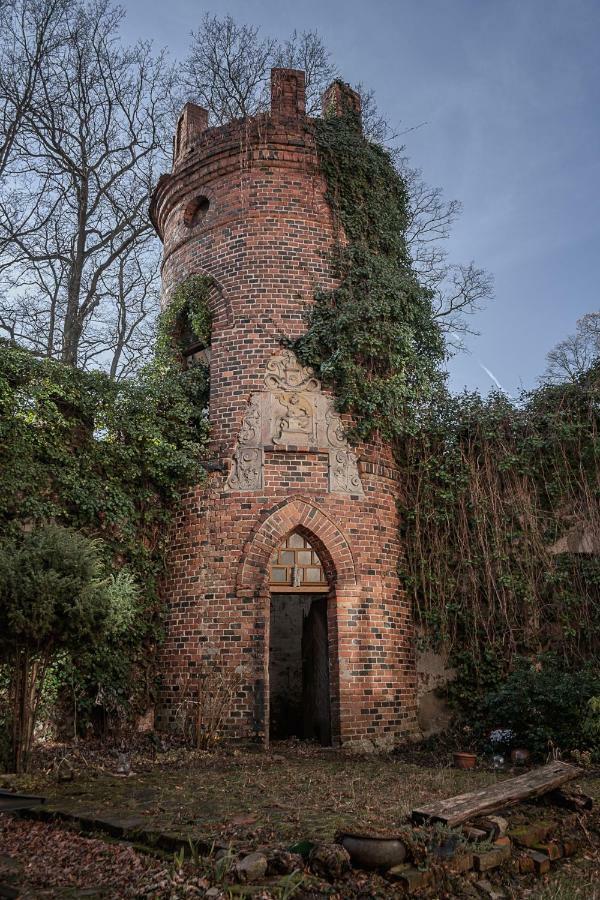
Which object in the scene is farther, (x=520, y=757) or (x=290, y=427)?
(x=290, y=427)

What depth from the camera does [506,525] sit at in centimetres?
1147

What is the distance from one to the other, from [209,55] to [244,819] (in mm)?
17266

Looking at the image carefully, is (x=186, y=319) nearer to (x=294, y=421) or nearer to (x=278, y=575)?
(x=294, y=421)

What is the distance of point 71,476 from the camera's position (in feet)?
32.7

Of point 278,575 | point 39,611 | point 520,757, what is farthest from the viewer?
point 278,575

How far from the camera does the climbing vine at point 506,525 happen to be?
35.8ft

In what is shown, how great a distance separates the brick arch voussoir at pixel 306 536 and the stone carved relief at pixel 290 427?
21.7 inches

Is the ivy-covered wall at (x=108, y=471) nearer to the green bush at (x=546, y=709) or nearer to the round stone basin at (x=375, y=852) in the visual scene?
the green bush at (x=546, y=709)

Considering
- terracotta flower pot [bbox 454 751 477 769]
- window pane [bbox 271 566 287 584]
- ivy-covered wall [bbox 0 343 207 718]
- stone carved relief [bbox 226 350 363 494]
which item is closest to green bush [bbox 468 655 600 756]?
terracotta flower pot [bbox 454 751 477 769]

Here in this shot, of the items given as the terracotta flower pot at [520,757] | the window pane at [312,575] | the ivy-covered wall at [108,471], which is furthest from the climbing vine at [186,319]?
the terracotta flower pot at [520,757]

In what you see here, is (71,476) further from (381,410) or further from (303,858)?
(303,858)

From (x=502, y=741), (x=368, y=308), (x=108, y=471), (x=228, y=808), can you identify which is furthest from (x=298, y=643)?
(x=228, y=808)

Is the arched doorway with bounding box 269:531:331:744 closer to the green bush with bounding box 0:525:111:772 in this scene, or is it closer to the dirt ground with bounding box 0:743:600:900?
the dirt ground with bounding box 0:743:600:900

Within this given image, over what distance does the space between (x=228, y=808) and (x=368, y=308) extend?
7.90 meters
